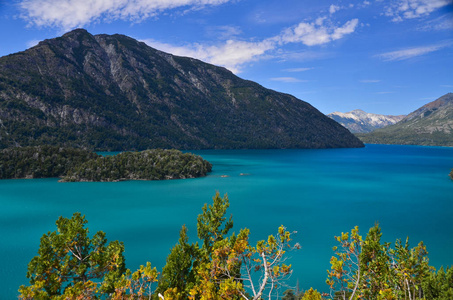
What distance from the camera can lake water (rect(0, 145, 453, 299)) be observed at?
40.2m

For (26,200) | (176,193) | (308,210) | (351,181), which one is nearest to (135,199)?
(176,193)

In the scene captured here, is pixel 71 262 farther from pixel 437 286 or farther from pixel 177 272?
pixel 437 286

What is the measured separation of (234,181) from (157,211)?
1760 inches

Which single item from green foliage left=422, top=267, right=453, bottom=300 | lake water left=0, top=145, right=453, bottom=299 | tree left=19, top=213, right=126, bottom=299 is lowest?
lake water left=0, top=145, right=453, bottom=299

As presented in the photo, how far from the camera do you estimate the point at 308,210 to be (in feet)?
220

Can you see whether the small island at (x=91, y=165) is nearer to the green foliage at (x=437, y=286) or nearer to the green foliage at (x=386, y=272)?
the green foliage at (x=386, y=272)

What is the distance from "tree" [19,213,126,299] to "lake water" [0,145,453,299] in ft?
49.5

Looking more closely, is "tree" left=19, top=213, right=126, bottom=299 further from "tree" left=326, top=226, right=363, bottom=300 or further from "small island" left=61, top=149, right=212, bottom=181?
"small island" left=61, top=149, right=212, bottom=181

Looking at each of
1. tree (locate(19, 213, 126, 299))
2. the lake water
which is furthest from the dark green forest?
the lake water

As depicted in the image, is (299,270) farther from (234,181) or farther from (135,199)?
(234,181)

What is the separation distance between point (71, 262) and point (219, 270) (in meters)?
10.3

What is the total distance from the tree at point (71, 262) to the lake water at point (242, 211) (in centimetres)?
1509

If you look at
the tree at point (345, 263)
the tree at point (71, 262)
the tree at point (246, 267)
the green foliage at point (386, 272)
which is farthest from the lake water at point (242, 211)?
the tree at point (246, 267)

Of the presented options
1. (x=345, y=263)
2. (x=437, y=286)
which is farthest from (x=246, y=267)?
(x=437, y=286)
